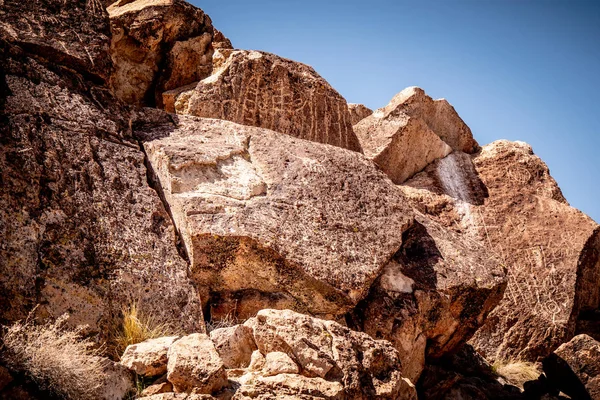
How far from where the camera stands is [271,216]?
6738 millimetres

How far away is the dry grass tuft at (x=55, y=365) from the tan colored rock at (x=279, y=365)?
3.42 feet

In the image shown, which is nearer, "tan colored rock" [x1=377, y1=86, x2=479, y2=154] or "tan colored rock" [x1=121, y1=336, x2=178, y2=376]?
"tan colored rock" [x1=121, y1=336, x2=178, y2=376]

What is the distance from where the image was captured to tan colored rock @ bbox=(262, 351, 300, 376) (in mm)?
4555

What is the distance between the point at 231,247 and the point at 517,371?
4.82 meters

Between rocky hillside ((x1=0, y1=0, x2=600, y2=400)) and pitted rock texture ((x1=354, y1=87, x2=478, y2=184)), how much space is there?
0.20 metres

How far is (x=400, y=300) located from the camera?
7.22 metres

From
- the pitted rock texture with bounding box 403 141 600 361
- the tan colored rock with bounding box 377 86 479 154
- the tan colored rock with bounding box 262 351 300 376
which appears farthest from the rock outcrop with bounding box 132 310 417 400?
the tan colored rock with bounding box 377 86 479 154

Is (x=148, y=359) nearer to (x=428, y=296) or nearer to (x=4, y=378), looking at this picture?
(x=4, y=378)

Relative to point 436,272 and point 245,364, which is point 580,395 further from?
point 245,364

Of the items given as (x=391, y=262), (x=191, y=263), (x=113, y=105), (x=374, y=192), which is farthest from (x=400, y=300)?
(x=113, y=105)

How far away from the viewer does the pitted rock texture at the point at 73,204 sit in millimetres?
5258

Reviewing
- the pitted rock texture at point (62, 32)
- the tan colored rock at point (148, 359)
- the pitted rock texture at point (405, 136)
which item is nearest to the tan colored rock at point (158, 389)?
the tan colored rock at point (148, 359)

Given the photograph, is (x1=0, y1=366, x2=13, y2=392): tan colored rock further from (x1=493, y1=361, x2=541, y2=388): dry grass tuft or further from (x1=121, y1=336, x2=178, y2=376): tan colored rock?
(x1=493, y1=361, x2=541, y2=388): dry grass tuft

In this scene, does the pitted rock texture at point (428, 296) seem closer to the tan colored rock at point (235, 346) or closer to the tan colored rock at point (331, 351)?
the tan colored rock at point (331, 351)
